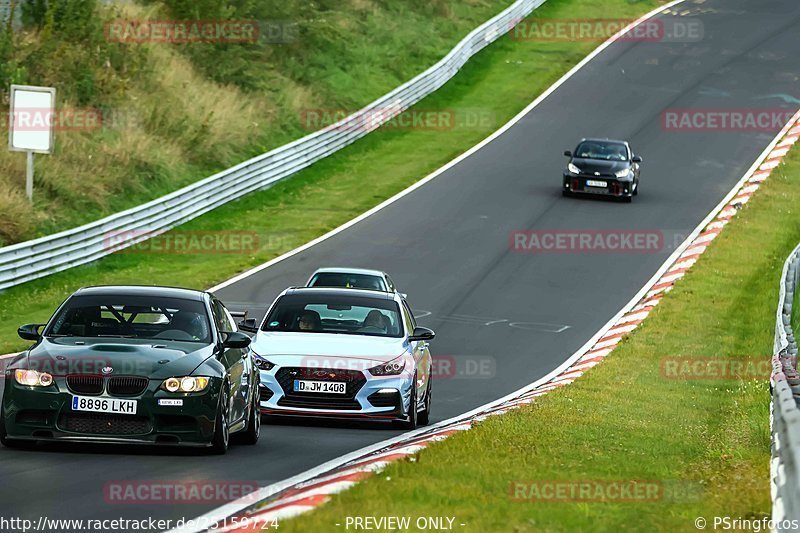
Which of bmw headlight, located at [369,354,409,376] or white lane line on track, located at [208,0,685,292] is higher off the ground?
bmw headlight, located at [369,354,409,376]

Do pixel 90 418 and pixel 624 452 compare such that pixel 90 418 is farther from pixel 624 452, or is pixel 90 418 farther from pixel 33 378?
pixel 624 452

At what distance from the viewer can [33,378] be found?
11.7 metres

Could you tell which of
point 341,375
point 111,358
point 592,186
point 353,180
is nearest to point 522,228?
point 592,186

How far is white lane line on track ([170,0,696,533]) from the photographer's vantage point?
31.1ft

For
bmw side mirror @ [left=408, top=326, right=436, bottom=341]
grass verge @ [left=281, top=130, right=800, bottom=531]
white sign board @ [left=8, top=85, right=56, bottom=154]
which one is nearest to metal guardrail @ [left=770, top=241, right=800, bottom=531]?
grass verge @ [left=281, top=130, right=800, bottom=531]

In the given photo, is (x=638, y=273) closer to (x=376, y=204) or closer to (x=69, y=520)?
(x=376, y=204)

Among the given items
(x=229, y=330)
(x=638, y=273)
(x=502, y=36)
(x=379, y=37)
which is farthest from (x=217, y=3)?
(x=229, y=330)

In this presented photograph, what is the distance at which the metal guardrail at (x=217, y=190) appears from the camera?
89.6 ft

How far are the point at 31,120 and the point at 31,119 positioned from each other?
0.02 meters

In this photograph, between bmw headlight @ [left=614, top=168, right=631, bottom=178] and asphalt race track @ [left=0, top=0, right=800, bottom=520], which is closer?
asphalt race track @ [left=0, top=0, right=800, bottom=520]

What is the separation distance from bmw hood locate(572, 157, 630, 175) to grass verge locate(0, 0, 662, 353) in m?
4.51

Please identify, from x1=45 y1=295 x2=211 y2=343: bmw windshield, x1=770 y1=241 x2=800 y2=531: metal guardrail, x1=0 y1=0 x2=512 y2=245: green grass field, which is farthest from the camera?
x1=0 y1=0 x2=512 y2=245: green grass field

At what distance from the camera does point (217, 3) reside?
45.2 meters

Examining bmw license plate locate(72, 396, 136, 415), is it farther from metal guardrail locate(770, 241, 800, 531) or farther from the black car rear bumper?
the black car rear bumper
